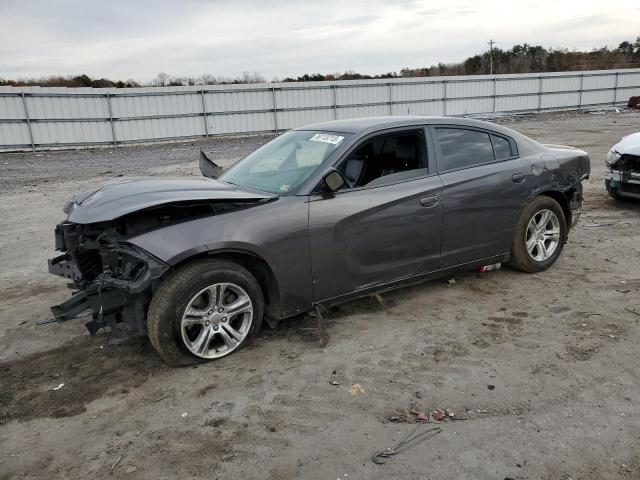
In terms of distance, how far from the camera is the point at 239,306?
3686mm

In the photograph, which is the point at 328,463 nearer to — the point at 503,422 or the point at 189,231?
the point at 503,422

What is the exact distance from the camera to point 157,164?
1495 cm

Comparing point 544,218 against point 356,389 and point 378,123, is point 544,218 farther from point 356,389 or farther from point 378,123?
point 356,389

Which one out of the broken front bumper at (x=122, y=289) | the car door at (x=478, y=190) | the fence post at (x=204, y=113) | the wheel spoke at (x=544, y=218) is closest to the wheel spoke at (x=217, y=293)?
the broken front bumper at (x=122, y=289)

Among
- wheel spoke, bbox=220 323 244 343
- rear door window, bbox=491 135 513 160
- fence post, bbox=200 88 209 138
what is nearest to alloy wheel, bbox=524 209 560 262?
rear door window, bbox=491 135 513 160

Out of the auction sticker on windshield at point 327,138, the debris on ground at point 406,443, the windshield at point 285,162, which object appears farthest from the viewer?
the auction sticker on windshield at point 327,138

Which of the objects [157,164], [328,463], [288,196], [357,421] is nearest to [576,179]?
[288,196]

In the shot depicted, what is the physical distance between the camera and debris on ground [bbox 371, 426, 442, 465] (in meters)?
2.65

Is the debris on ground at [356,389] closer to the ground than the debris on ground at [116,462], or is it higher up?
closer to the ground

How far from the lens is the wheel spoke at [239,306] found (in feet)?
12.0

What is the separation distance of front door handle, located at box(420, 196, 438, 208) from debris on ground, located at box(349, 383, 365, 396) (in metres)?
1.66

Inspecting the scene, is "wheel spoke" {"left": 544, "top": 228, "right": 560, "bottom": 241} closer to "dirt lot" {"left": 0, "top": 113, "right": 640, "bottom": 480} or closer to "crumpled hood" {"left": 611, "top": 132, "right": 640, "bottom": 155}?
"dirt lot" {"left": 0, "top": 113, "right": 640, "bottom": 480}

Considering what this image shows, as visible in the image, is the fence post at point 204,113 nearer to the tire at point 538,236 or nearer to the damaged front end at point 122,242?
the tire at point 538,236

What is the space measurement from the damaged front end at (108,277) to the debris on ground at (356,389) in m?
1.42
